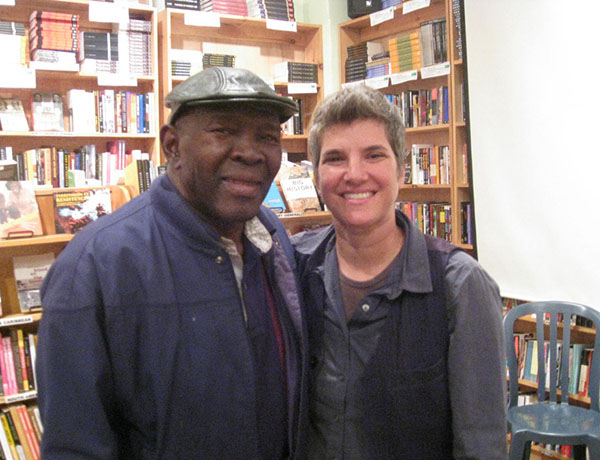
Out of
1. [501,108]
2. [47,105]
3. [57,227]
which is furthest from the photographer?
[47,105]

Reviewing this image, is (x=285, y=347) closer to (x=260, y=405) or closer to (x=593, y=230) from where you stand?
(x=260, y=405)

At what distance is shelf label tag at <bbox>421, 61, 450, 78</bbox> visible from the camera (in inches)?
160

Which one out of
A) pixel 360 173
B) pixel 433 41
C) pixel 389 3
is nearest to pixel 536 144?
pixel 433 41

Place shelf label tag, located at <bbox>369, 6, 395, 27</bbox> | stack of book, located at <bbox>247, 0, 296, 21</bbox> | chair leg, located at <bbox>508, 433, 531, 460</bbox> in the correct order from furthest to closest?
stack of book, located at <bbox>247, 0, 296, 21</bbox>, shelf label tag, located at <bbox>369, 6, 395, 27</bbox>, chair leg, located at <bbox>508, 433, 531, 460</bbox>

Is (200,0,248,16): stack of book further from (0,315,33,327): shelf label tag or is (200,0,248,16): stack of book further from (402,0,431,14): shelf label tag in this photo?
(0,315,33,327): shelf label tag

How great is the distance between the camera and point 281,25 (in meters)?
4.70

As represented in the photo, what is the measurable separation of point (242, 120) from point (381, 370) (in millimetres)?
649

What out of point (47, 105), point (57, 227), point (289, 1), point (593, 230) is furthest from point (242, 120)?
point (289, 1)

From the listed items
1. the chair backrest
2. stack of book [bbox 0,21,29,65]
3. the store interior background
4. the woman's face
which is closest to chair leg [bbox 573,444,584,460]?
the chair backrest

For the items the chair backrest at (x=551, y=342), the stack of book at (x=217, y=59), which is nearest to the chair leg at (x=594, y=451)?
the chair backrest at (x=551, y=342)

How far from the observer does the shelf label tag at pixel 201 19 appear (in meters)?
4.29

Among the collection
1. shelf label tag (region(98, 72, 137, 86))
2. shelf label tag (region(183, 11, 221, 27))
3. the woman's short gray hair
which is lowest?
the woman's short gray hair

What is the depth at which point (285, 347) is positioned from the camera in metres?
1.24

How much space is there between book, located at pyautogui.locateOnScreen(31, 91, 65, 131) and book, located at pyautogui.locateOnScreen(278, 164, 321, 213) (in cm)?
167
